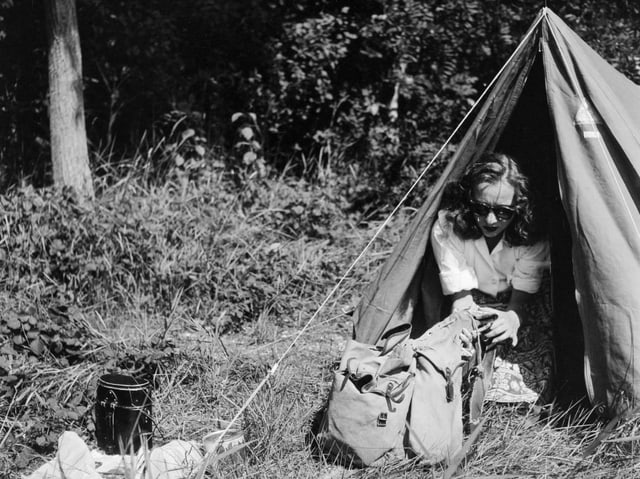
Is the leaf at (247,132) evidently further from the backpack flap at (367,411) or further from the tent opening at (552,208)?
the backpack flap at (367,411)

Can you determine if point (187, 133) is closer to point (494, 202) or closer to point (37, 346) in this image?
point (37, 346)

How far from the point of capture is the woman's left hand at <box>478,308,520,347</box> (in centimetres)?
347

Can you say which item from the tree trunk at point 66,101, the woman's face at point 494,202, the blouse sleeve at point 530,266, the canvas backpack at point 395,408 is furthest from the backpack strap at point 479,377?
the tree trunk at point 66,101

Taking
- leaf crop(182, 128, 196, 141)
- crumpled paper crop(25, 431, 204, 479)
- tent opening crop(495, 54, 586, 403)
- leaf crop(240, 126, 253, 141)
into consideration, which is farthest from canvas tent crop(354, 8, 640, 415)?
leaf crop(182, 128, 196, 141)

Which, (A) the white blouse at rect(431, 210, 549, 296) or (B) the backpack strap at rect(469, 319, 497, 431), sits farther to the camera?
(A) the white blouse at rect(431, 210, 549, 296)

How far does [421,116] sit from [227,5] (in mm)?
1950

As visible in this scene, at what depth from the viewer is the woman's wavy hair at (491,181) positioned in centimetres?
358

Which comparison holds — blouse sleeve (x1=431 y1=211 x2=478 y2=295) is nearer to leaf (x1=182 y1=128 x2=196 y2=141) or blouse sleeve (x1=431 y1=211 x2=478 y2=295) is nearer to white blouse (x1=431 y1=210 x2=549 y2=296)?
white blouse (x1=431 y1=210 x2=549 y2=296)

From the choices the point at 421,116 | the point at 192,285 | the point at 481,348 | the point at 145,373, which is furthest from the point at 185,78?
the point at 481,348

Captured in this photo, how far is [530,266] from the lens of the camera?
366 cm

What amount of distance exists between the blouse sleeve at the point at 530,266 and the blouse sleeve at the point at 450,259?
0.20 m

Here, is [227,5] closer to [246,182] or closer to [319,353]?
[246,182]

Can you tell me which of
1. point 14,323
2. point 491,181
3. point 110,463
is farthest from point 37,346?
point 491,181

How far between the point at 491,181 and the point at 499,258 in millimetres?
409
